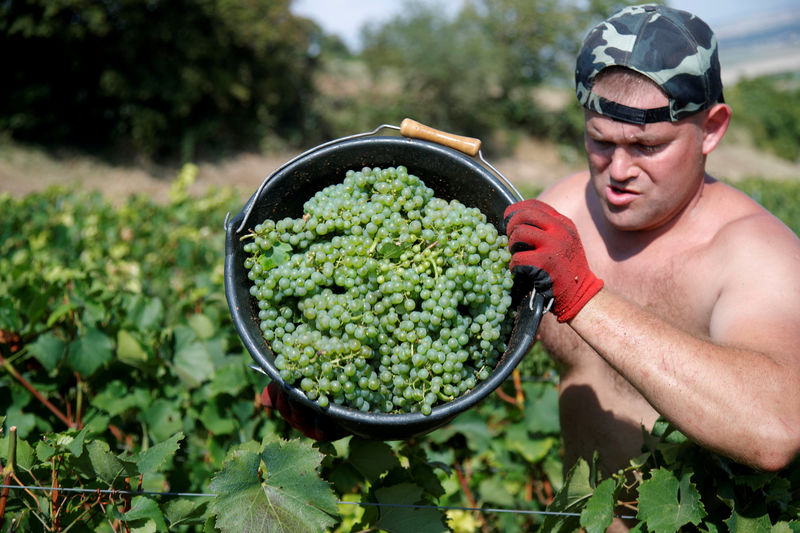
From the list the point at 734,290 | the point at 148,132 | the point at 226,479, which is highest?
the point at 734,290

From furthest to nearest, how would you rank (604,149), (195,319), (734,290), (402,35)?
(402,35)
(195,319)
(604,149)
(734,290)

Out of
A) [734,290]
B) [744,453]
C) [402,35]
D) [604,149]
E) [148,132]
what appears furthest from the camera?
[402,35]

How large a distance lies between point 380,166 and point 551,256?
19.7 inches

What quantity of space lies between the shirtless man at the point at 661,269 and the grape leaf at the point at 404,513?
606 mm

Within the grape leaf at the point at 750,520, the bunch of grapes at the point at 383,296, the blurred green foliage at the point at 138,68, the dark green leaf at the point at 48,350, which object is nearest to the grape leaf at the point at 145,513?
the bunch of grapes at the point at 383,296

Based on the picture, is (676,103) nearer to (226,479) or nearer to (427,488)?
(427,488)

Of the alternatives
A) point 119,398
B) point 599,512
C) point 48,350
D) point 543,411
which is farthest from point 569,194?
point 48,350

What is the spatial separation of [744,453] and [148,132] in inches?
661

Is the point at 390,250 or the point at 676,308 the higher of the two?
the point at 390,250

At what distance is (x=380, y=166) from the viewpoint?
1.56 m

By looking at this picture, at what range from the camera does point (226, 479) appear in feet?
4.32

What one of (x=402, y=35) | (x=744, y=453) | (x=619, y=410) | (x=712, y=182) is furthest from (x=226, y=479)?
(x=402, y=35)

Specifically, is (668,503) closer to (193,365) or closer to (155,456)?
(155,456)

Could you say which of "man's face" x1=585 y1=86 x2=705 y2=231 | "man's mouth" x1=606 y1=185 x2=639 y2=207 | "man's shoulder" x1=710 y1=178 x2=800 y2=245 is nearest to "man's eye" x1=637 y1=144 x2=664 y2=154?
"man's face" x1=585 y1=86 x2=705 y2=231
